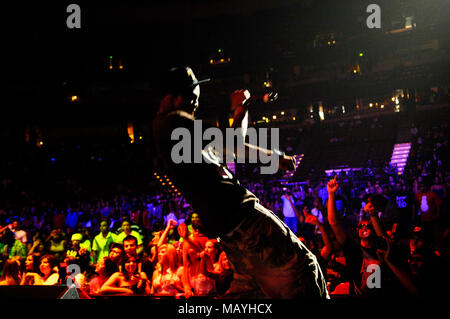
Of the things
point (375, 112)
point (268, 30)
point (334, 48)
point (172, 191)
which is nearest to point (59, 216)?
point (172, 191)

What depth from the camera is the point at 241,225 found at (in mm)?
1983

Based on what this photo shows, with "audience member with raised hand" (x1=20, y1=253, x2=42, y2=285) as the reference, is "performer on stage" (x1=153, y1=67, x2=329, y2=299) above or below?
above

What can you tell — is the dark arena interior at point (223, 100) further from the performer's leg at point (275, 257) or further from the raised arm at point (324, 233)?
the performer's leg at point (275, 257)

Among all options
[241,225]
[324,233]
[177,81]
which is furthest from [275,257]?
[324,233]

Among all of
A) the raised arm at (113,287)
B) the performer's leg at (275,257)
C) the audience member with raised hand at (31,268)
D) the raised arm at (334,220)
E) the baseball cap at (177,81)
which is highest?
the baseball cap at (177,81)

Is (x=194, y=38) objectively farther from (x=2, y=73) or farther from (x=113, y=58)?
(x=2, y=73)

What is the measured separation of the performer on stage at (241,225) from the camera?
1980 mm

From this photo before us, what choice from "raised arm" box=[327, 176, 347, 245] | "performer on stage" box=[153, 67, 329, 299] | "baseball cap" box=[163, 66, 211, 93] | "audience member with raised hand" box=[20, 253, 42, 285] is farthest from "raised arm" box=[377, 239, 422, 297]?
"audience member with raised hand" box=[20, 253, 42, 285]

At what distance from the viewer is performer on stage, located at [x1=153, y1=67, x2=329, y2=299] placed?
1.98 metres

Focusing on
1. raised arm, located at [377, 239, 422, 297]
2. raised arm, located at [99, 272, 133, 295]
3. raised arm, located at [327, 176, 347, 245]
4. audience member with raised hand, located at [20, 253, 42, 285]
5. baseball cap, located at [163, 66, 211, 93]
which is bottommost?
audience member with raised hand, located at [20, 253, 42, 285]

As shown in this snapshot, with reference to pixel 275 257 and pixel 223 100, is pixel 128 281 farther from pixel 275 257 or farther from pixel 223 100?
pixel 223 100

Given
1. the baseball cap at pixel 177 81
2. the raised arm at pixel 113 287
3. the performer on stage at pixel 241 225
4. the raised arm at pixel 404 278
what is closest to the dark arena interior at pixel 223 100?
the raised arm at pixel 113 287

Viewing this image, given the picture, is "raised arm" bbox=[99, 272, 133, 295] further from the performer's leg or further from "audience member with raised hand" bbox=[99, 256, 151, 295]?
the performer's leg

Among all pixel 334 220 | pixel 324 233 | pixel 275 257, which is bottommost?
pixel 324 233
